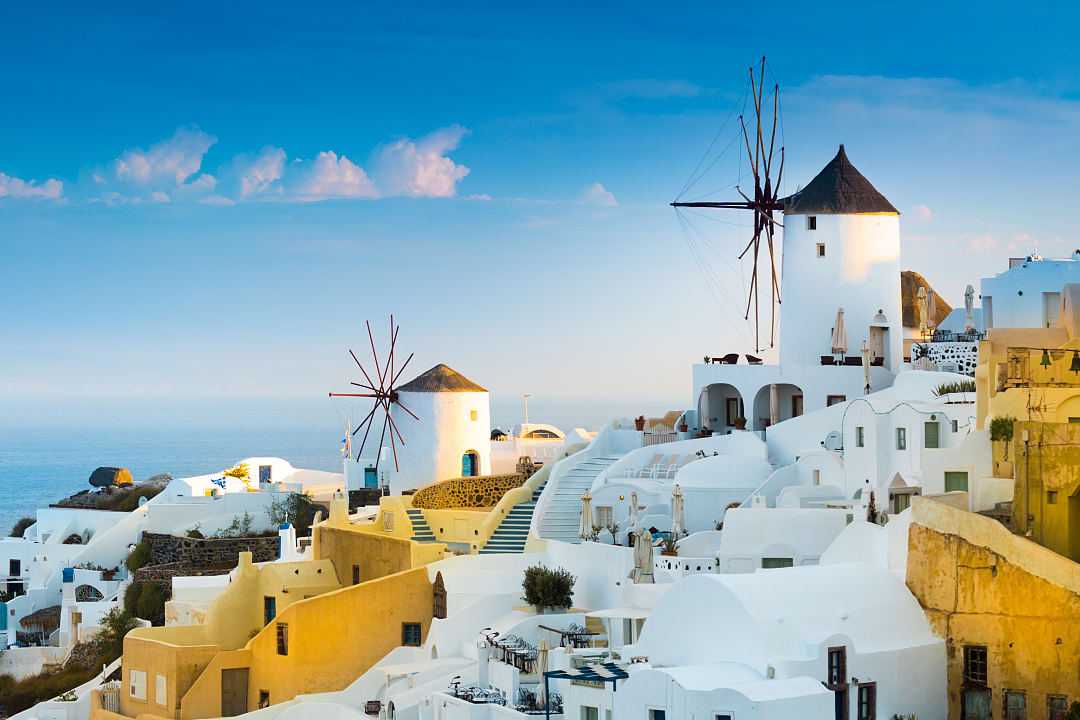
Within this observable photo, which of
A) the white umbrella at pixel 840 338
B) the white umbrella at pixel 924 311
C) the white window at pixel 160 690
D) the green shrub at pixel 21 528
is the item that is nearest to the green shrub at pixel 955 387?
the white umbrella at pixel 840 338

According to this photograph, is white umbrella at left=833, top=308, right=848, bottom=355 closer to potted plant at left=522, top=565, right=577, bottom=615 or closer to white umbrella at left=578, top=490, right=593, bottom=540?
white umbrella at left=578, top=490, right=593, bottom=540

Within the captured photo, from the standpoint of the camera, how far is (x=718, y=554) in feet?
97.0

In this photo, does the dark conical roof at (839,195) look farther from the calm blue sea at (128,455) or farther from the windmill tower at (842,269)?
the calm blue sea at (128,455)

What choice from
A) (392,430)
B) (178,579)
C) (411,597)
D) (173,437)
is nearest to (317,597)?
(411,597)

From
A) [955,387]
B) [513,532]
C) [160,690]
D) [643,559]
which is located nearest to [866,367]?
[955,387]

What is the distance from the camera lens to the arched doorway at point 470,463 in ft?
137

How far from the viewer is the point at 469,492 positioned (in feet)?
132

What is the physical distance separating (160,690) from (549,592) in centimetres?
744

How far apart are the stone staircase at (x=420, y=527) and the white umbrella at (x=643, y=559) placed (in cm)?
742

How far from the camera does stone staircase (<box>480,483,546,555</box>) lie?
35219 millimetres

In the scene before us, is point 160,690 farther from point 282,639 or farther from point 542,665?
point 542,665

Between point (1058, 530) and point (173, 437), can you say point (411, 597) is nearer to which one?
point (1058, 530)

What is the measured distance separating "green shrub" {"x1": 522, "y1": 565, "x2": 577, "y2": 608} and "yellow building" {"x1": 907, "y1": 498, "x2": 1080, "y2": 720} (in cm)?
709

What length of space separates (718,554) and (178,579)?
13.5 m
